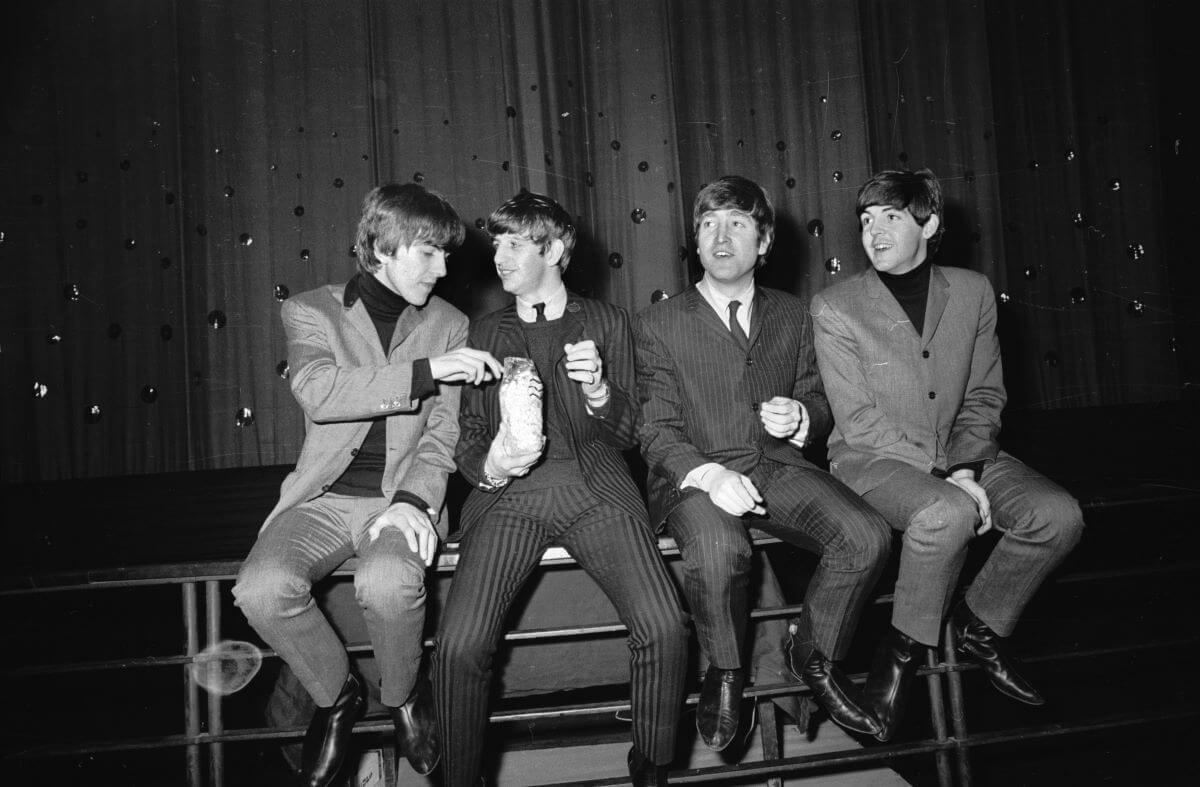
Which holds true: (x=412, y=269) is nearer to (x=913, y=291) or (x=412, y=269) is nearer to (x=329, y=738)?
(x=329, y=738)

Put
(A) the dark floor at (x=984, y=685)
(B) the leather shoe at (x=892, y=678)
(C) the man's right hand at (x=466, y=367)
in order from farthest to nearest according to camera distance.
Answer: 1. (A) the dark floor at (x=984, y=685)
2. (C) the man's right hand at (x=466, y=367)
3. (B) the leather shoe at (x=892, y=678)

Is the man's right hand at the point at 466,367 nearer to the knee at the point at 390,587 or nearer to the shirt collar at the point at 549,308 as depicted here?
the shirt collar at the point at 549,308

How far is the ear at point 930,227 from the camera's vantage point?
2081 millimetres

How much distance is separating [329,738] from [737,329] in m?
1.44

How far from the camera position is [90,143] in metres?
4.69

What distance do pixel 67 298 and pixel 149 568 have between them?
4.14 metres

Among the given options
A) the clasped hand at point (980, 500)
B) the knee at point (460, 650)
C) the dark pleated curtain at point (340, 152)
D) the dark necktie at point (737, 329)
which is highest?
the dark pleated curtain at point (340, 152)

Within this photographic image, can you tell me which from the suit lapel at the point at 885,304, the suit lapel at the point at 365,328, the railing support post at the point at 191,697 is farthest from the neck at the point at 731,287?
the railing support post at the point at 191,697

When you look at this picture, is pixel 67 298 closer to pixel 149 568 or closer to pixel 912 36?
pixel 149 568

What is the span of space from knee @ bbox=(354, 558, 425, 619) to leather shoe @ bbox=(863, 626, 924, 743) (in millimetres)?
1080

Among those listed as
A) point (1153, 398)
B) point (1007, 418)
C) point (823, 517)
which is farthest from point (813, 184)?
point (823, 517)

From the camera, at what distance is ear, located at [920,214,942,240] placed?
2.08 metres

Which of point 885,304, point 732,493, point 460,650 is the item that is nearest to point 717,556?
point 732,493

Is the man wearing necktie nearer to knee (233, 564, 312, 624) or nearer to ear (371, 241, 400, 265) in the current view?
ear (371, 241, 400, 265)
